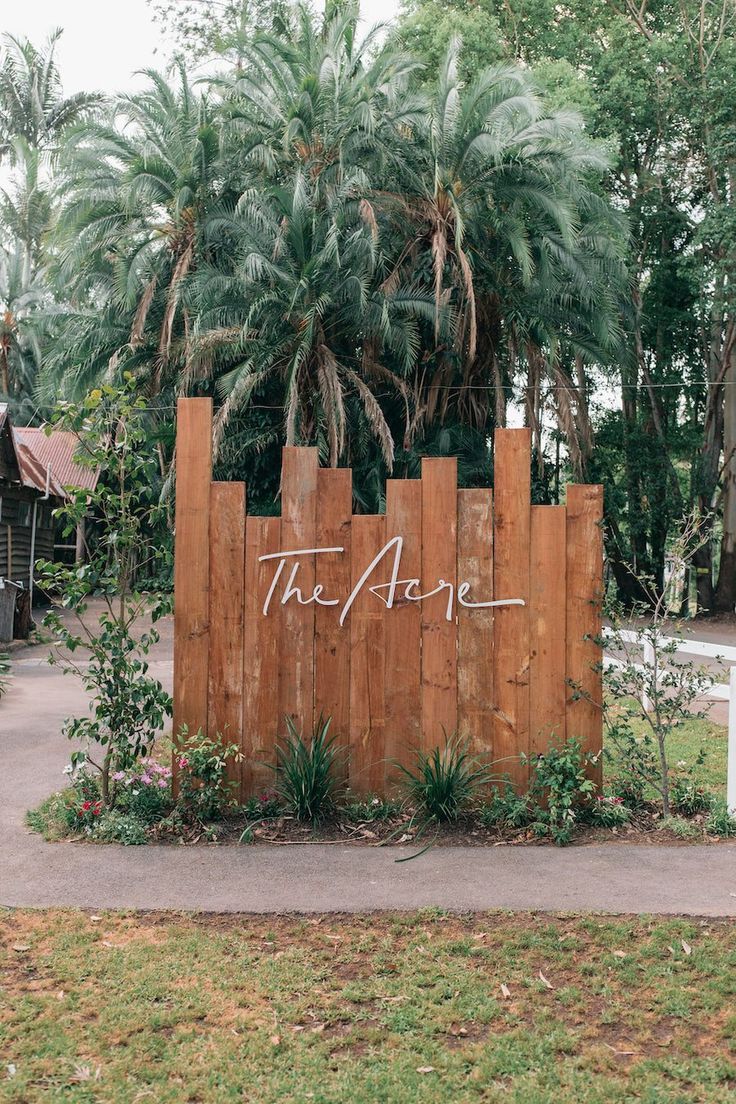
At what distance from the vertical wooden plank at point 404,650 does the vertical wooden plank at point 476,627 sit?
10.4 inches

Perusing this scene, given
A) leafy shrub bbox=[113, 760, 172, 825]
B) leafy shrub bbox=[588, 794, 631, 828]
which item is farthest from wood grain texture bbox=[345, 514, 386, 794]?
leafy shrub bbox=[588, 794, 631, 828]

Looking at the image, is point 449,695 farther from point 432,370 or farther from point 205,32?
point 205,32

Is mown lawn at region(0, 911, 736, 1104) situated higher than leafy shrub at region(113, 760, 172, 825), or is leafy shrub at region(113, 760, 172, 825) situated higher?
leafy shrub at region(113, 760, 172, 825)

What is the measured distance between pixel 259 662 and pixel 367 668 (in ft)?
2.18

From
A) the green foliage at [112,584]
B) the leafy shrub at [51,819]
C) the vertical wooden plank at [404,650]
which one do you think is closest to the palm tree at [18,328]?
the green foliage at [112,584]

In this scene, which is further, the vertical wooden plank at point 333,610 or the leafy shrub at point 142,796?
the vertical wooden plank at point 333,610

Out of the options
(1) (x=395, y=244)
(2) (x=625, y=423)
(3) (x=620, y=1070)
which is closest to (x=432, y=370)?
(1) (x=395, y=244)

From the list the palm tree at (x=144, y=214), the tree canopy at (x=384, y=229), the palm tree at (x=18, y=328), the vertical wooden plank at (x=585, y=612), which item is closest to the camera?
the vertical wooden plank at (x=585, y=612)

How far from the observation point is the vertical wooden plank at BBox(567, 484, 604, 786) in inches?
238

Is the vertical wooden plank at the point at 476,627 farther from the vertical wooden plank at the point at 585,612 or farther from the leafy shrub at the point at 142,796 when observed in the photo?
the leafy shrub at the point at 142,796

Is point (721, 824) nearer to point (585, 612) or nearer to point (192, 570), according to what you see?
point (585, 612)

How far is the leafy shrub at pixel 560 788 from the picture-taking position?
18.6ft

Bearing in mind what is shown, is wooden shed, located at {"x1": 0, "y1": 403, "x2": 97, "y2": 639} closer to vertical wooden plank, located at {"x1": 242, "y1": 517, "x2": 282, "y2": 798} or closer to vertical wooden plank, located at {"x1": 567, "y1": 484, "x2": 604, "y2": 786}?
vertical wooden plank, located at {"x1": 242, "y1": 517, "x2": 282, "y2": 798}

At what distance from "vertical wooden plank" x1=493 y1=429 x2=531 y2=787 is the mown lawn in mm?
1665
